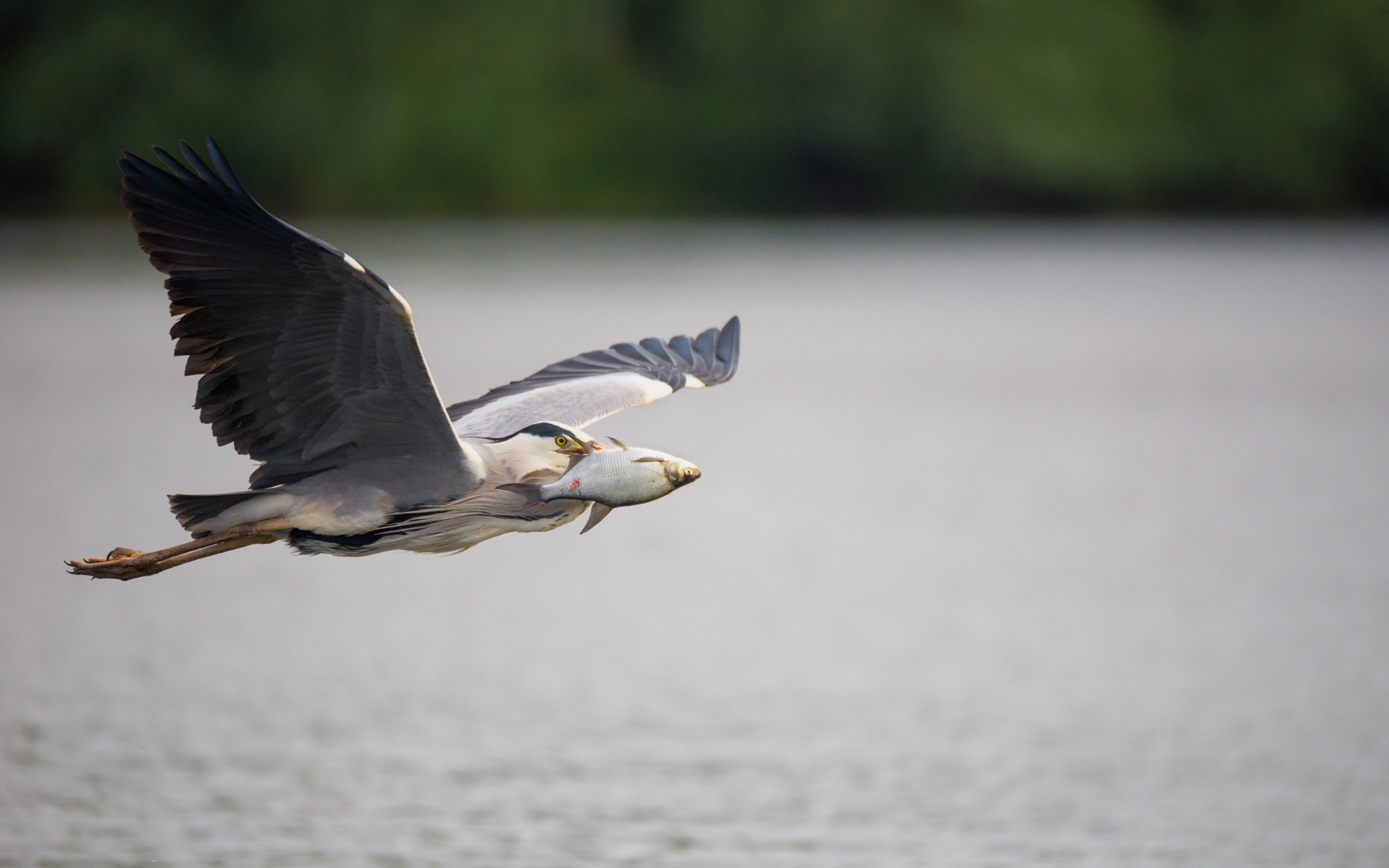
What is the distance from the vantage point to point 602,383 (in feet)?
27.6

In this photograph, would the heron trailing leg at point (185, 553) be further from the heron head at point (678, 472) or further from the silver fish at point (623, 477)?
the heron head at point (678, 472)

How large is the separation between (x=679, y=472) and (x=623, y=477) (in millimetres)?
197

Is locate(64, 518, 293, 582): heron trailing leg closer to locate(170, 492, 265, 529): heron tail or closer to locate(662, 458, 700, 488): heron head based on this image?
locate(170, 492, 265, 529): heron tail

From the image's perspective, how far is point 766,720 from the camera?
40.4ft

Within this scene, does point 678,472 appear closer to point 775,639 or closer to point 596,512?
point 596,512

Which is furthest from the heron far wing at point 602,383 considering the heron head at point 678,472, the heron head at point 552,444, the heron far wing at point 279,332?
the heron head at point 678,472

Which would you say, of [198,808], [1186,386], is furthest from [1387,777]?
[1186,386]

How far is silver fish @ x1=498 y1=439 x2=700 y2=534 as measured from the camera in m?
6.04

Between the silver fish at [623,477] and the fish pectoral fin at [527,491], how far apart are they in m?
0.23

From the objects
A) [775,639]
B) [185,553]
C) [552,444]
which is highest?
[552,444]

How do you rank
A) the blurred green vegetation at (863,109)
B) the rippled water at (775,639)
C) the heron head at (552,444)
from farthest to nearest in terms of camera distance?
the blurred green vegetation at (863,109) < the rippled water at (775,639) < the heron head at (552,444)

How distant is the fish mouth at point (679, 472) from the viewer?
6023mm

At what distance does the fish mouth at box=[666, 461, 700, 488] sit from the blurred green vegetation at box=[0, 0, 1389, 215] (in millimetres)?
43455

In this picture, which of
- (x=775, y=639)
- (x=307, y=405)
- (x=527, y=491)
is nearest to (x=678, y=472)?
(x=527, y=491)
